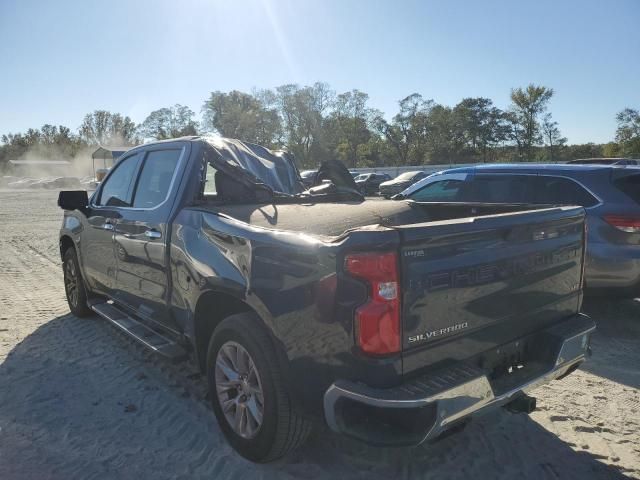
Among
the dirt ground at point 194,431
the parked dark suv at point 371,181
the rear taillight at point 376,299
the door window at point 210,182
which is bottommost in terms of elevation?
the parked dark suv at point 371,181

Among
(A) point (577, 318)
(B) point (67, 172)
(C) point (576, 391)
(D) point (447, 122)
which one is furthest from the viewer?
(B) point (67, 172)

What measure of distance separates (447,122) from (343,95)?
56.5 feet

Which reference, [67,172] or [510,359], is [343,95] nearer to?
[67,172]

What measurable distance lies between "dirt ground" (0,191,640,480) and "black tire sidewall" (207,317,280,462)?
12cm

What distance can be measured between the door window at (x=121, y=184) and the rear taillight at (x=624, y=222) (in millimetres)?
4619

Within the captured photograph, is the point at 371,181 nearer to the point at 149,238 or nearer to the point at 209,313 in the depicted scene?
the point at 149,238

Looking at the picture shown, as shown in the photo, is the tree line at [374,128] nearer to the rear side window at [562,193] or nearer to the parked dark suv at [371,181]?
the parked dark suv at [371,181]

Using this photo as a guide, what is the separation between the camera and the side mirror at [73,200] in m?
4.91

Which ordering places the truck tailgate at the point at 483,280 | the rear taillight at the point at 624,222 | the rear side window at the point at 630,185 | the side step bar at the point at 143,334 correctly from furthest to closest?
1. the rear side window at the point at 630,185
2. the rear taillight at the point at 624,222
3. the side step bar at the point at 143,334
4. the truck tailgate at the point at 483,280

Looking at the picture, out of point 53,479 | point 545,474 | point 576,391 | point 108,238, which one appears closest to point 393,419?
point 545,474

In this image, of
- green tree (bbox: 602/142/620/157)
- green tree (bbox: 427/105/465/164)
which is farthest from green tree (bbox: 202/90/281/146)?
green tree (bbox: 602/142/620/157)

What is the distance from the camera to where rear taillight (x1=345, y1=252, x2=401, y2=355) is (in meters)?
2.08

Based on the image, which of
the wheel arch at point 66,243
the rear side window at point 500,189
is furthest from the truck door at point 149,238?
the rear side window at point 500,189

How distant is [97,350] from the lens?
4543mm
